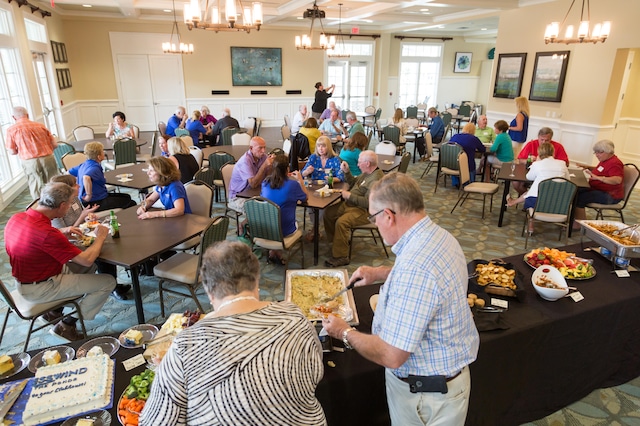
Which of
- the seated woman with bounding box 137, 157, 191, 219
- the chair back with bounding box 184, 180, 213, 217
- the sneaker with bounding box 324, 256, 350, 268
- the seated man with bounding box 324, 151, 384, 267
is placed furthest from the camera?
the sneaker with bounding box 324, 256, 350, 268

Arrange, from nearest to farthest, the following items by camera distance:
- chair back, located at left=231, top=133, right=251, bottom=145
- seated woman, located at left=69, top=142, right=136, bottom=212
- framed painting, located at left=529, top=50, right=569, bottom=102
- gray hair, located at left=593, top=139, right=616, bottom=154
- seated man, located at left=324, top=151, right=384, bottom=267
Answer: seated man, located at left=324, top=151, right=384, bottom=267
seated woman, located at left=69, top=142, right=136, bottom=212
gray hair, located at left=593, top=139, right=616, bottom=154
chair back, located at left=231, top=133, right=251, bottom=145
framed painting, located at left=529, top=50, right=569, bottom=102

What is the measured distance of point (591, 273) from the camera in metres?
2.84

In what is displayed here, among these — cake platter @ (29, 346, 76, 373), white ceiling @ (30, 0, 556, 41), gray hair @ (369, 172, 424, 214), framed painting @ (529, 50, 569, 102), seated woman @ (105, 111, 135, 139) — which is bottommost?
cake platter @ (29, 346, 76, 373)

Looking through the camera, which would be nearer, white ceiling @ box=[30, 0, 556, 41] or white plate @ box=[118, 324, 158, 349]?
white plate @ box=[118, 324, 158, 349]

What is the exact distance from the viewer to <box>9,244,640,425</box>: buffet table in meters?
1.99

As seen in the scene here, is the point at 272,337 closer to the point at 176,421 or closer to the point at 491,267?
the point at 176,421

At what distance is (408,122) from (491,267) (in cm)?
832

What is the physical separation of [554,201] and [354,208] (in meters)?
2.51

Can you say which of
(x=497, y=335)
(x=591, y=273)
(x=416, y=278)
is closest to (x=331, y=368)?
(x=416, y=278)

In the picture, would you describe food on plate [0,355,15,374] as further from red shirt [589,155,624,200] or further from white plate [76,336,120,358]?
red shirt [589,155,624,200]

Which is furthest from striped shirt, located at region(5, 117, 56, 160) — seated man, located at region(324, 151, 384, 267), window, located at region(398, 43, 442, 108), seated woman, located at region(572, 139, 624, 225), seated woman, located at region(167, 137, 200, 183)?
window, located at region(398, 43, 442, 108)

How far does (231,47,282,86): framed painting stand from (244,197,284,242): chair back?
11.0 metres

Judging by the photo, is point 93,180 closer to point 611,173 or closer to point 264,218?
point 264,218

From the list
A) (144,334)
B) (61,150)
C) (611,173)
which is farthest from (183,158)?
(611,173)
